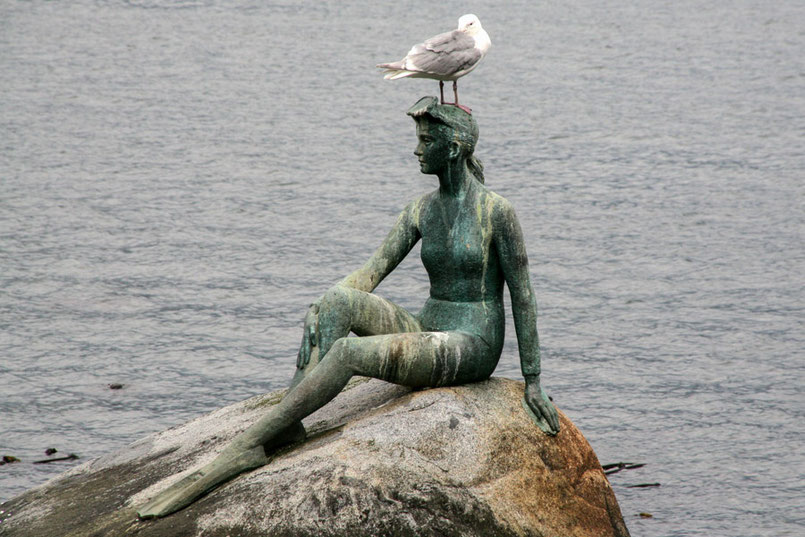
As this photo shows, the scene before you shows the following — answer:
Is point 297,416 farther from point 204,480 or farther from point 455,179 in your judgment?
point 455,179

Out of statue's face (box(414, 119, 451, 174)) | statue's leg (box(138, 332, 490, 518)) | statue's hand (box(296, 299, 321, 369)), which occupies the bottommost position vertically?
statue's leg (box(138, 332, 490, 518))

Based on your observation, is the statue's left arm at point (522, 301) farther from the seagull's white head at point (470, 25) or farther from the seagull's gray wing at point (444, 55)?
the seagull's white head at point (470, 25)

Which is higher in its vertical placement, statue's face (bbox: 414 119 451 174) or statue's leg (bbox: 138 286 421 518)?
statue's face (bbox: 414 119 451 174)

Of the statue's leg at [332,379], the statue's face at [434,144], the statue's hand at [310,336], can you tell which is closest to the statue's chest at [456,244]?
the statue's face at [434,144]

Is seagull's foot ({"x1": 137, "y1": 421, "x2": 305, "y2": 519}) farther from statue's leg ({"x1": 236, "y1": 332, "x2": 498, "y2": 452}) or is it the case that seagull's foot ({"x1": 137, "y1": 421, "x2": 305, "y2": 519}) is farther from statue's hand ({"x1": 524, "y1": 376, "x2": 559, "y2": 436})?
statue's hand ({"x1": 524, "y1": 376, "x2": 559, "y2": 436})

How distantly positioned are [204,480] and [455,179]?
2.19 meters

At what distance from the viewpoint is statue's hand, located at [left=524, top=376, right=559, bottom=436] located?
24.6ft

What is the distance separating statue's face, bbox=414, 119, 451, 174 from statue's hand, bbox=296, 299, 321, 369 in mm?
1024

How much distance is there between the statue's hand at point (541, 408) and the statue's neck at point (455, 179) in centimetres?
114

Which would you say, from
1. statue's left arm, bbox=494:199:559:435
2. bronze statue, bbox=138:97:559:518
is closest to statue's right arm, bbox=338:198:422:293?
bronze statue, bbox=138:97:559:518

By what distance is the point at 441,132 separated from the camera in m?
7.55

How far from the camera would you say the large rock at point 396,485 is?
22.6 ft

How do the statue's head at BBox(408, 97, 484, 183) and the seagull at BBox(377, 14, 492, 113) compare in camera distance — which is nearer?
the statue's head at BBox(408, 97, 484, 183)

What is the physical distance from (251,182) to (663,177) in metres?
4.71
